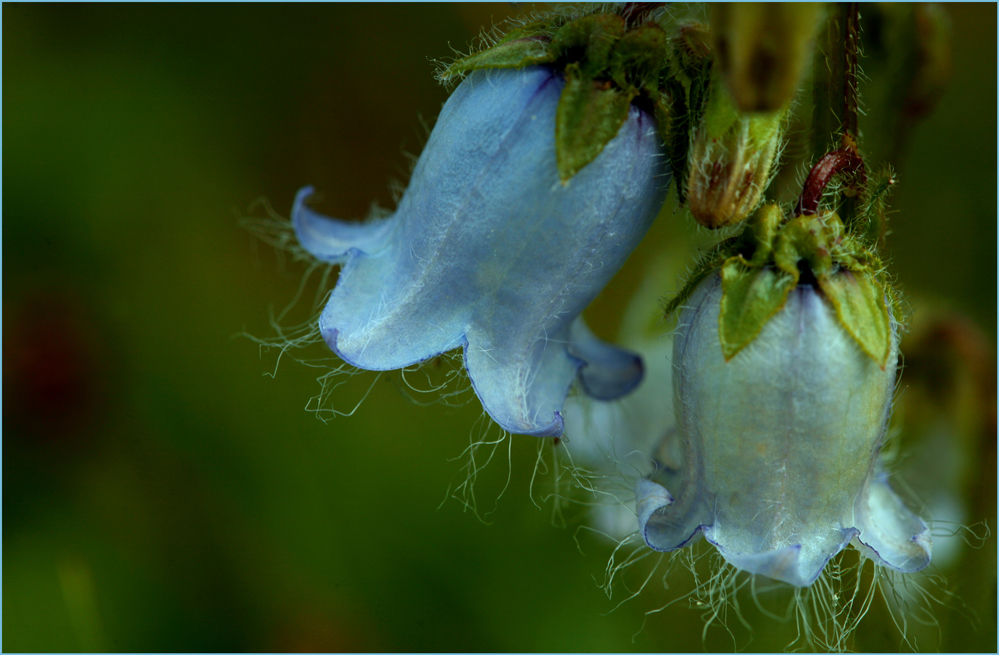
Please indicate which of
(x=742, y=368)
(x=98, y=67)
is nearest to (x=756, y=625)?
(x=742, y=368)

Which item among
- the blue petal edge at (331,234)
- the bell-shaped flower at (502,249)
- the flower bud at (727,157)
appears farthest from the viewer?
the blue petal edge at (331,234)

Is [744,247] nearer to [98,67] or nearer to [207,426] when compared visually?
[207,426]

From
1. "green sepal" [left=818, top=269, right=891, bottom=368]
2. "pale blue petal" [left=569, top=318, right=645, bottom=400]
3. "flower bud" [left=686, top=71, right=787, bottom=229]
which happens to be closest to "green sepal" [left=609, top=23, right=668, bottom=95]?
"flower bud" [left=686, top=71, right=787, bottom=229]

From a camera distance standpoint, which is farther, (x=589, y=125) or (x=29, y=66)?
(x=29, y=66)

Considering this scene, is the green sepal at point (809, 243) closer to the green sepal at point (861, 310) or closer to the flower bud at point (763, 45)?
the green sepal at point (861, 310)

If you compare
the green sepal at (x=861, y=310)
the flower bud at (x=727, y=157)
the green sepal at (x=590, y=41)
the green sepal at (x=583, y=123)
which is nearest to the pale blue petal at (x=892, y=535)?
the green sepal at (x=861, y=310)

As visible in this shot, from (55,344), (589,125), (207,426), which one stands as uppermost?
(589,125)

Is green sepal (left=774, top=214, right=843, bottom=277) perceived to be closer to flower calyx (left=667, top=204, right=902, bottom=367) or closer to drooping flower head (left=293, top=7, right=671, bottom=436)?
flower calyx (left=667, top=204, right=902, bottom=367)
